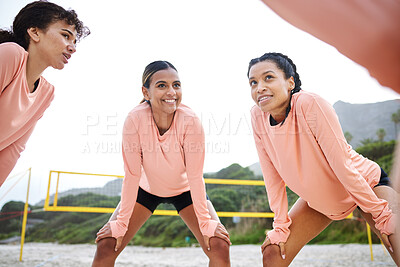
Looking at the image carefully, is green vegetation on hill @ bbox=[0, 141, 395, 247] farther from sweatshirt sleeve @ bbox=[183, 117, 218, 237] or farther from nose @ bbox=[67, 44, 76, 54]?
nose @ bbox=[67, 44, 76, 54]

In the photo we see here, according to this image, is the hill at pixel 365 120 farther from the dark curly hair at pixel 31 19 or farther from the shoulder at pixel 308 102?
the dark curly hair at pixel 31 19

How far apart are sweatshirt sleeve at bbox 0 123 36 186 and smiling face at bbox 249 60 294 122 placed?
5.05 feet

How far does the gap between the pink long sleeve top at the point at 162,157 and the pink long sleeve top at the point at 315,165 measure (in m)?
0.47

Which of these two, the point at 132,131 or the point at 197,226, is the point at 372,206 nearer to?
the point at 197,226

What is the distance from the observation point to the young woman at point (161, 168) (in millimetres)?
2031

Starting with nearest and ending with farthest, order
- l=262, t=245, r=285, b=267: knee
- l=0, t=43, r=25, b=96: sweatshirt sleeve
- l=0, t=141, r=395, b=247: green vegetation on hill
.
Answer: l=0, t=43, r=25, b=96: sweatshirt sleeve
l=262, t=245, r=285, b=267: knee
l=0, t=141, r=395, b=247: green vegetation on hill

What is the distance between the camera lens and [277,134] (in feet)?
6.52

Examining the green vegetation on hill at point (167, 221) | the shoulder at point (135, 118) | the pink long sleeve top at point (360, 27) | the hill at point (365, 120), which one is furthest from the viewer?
the hill at point (365, 120)

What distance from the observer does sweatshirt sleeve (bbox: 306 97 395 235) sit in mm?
1700

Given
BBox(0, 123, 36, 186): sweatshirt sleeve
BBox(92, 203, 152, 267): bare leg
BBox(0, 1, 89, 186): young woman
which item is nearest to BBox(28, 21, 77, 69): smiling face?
BBox(0, 1, 89, 186): young woman

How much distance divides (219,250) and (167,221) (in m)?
11.1

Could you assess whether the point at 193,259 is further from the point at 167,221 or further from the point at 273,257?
the point at 167,221

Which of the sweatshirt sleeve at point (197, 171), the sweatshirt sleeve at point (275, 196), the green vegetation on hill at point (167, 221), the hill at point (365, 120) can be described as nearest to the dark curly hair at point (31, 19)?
the sweatshirt sleeve at point (197, 171)

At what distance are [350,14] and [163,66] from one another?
176cm
